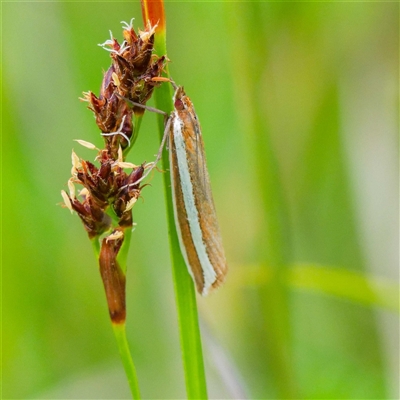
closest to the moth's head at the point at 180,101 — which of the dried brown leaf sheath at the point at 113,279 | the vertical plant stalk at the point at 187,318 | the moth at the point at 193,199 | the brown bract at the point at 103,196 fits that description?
the moth at the point at 193,199

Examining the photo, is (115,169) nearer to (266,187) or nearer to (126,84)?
(126,84)

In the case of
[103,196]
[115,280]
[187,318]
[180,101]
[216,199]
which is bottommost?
[216,199]

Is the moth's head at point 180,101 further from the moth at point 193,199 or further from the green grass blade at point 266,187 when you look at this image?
the green grass blade at point 266,187

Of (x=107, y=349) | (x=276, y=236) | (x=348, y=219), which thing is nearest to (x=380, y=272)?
(x=348, y=219)

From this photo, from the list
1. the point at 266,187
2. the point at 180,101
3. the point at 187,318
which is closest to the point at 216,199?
the point at 266,187

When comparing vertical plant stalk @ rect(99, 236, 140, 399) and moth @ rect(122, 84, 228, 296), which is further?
moth @ rect(122, 84, 228, 296)

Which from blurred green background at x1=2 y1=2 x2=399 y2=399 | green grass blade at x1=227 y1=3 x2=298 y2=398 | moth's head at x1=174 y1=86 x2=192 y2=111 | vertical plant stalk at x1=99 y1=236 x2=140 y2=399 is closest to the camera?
vertical plant stalk at x1=99 y1=236 x2=140 y2=399

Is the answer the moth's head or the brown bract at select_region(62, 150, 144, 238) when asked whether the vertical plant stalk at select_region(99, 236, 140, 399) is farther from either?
the moth's head

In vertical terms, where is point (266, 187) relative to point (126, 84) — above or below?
below

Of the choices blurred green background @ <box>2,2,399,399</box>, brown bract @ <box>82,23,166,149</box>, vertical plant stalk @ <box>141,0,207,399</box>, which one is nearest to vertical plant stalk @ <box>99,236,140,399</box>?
vertical plant stalk @ <box>141,0,207,399</box>

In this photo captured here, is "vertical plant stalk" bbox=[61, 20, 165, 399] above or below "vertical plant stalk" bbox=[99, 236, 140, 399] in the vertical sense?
above
